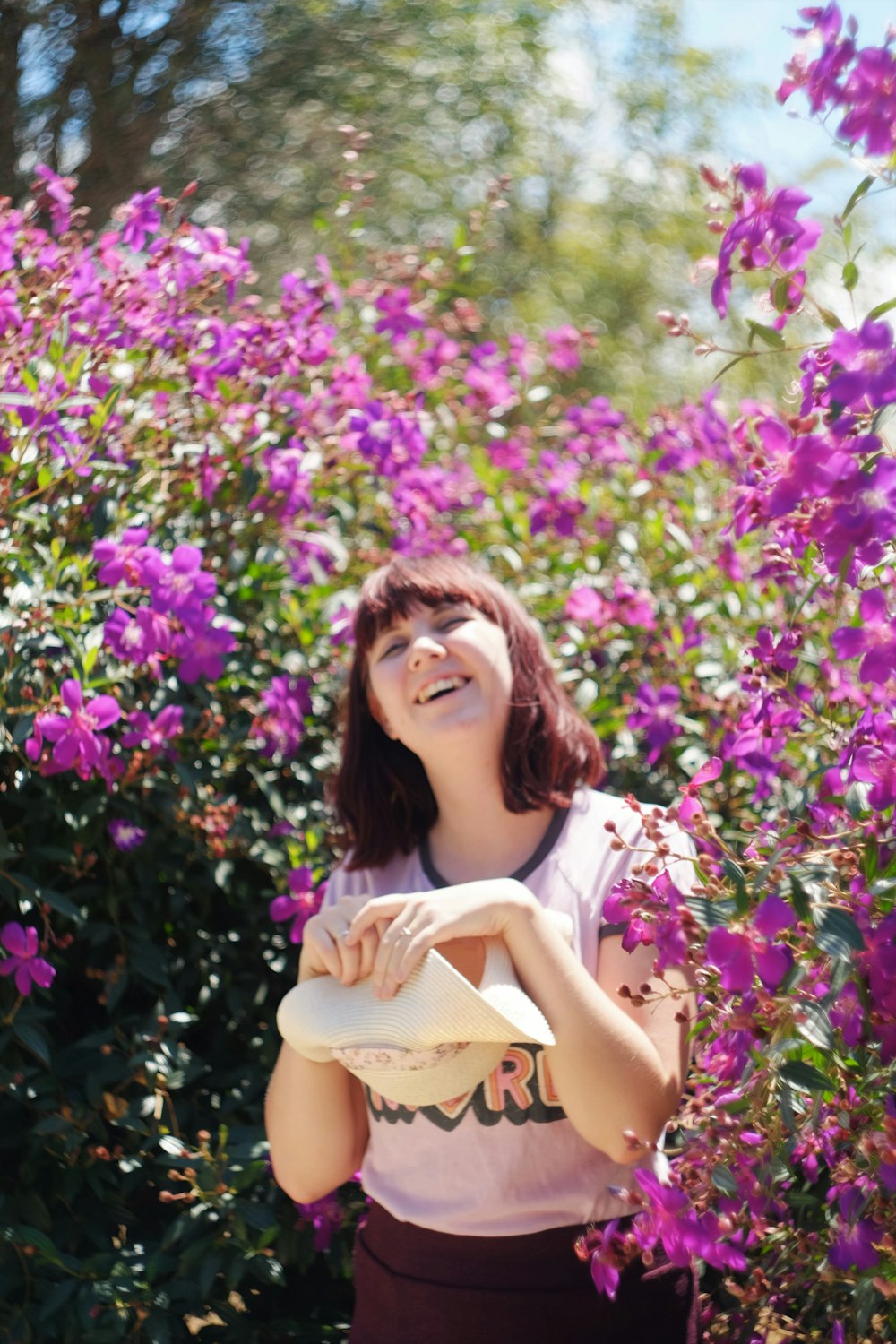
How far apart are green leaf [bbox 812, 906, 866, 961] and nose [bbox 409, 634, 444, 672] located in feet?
2.46

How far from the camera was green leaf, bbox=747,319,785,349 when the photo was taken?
1.00 m

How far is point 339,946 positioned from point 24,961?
0.49 meters

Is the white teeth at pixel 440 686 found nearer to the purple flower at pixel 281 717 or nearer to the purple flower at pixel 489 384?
the purple flower at pixel 281 717

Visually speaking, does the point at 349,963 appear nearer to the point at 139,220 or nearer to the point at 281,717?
the point at 281,717

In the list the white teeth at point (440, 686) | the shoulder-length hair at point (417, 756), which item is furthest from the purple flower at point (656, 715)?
the white teeth at point (440, 686)

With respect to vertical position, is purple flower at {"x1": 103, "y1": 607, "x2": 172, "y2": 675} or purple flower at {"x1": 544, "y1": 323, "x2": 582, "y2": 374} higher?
purple flower at {"x1": 103, "y1": 607, "x2": 172, "y2": 675}

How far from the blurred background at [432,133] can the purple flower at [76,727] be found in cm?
80

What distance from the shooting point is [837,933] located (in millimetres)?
892

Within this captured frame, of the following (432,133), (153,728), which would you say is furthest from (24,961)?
(432,133)

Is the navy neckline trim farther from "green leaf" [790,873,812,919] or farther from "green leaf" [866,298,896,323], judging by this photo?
"green leaf" [866,298,896,323]

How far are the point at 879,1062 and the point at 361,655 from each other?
89cm

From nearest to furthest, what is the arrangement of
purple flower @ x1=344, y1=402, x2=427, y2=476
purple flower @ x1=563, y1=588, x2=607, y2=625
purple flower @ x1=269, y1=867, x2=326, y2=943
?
purple flower @ x1=269, y1=867, x2=326, y2=943 < purple flower @ x1=344, y1=402, x2=427, y2=476 < purple flower @ x1=563, y1=588, x2=607, y2=625

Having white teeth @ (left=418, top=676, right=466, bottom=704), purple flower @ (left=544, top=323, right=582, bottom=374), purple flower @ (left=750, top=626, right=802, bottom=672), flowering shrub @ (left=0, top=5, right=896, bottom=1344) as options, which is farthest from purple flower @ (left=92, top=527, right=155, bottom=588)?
purple flower @ (left=544, top=323, right=582, bottom=374)

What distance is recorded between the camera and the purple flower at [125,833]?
6.02ft
